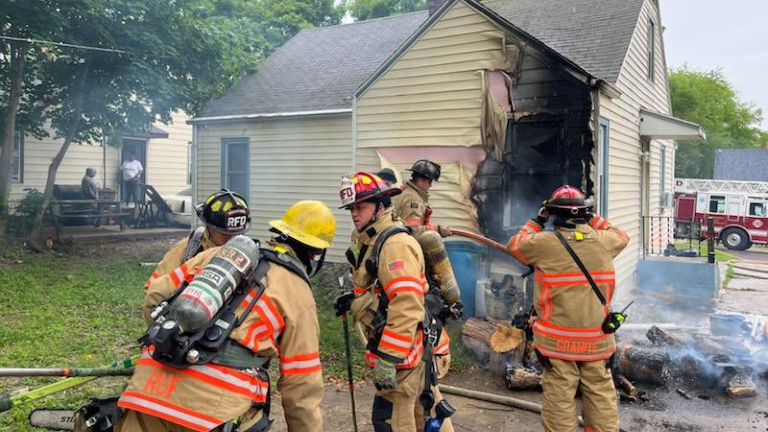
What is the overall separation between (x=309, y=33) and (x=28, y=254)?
927 cm

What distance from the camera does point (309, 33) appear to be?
16.0m

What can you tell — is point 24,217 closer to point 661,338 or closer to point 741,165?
point 661,338

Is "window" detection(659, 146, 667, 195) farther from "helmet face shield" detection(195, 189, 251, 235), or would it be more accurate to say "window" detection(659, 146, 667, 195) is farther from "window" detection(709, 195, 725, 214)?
"helmet face shield" detection(195, 189, 251, 235)

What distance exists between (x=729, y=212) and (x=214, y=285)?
25.3 m

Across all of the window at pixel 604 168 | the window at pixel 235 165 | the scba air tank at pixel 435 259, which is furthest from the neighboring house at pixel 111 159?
the scba air tank at pixel 435 259

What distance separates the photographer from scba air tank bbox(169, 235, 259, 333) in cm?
206

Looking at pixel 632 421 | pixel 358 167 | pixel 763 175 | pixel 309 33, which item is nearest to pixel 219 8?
pixel 309 33

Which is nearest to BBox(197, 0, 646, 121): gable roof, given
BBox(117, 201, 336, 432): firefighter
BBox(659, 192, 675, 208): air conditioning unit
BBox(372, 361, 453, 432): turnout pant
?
BBox(659, 192, 675, 208): air conditioning unit

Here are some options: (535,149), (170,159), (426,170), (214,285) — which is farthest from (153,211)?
(214,285)

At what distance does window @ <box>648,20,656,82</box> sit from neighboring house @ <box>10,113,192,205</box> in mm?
10872

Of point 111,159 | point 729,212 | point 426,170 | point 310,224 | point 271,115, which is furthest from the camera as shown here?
point 729,212

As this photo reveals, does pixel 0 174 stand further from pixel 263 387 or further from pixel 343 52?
pixel 263 387

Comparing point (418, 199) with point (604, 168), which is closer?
point (418, 199)

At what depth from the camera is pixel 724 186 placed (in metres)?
24.5
